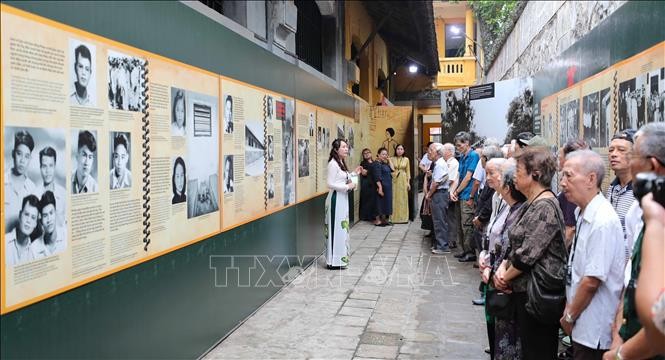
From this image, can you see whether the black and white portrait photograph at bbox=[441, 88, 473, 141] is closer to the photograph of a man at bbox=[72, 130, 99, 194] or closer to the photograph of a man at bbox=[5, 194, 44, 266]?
the photograph of a man at bbox=[72, 130, 99, 194]

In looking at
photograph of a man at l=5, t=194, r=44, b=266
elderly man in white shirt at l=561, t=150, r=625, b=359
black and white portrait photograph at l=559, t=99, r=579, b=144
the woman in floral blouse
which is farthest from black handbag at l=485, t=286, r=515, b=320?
black and white portrait photograph at l=559, t=99, r=579, b=144

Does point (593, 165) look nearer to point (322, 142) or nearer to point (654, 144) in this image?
point (654, 144)

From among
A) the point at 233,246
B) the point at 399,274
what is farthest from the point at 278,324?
the point at 399,274

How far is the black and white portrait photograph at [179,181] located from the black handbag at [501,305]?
214cm

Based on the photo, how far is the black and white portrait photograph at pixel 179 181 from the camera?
372 centimetres

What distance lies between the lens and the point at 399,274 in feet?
23.8

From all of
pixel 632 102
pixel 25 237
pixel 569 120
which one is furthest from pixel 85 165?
pixel 569 120

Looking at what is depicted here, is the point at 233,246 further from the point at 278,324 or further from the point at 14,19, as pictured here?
the point at 14,19

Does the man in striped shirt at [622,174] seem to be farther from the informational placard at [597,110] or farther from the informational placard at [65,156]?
the informational placard at [65,156]

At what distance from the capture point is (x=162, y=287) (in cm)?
365

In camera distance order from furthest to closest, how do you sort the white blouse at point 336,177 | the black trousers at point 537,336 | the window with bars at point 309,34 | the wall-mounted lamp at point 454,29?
the wall-mounted lamp at point 454,29, the window with bars at point 309,34, the white blouse at point 336,177, the black trousers at point 537,336

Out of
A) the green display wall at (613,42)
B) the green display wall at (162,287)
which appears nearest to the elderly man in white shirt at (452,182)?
the green display wall at (613,42)

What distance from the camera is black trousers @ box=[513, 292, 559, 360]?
10.5 feet

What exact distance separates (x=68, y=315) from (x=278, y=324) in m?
2.59
